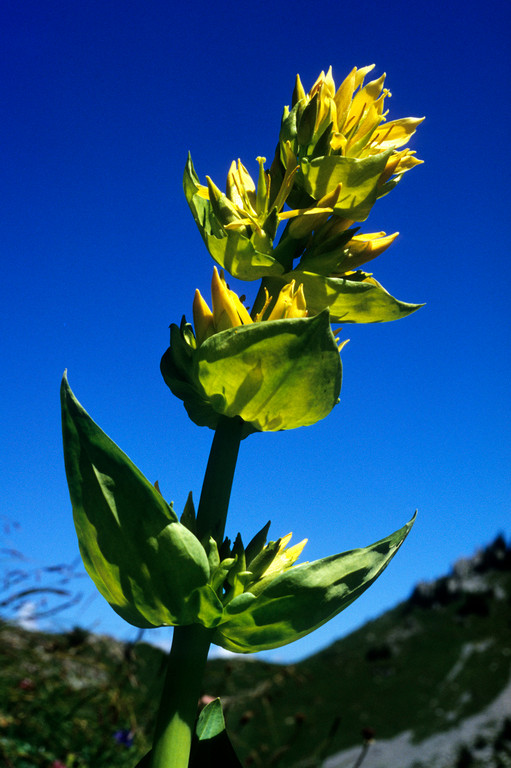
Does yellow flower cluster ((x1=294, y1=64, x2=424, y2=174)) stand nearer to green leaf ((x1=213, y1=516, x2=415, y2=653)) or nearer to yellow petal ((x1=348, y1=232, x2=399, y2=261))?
yellow petal ((x1=348, y1=232, x2=399, y2=261))

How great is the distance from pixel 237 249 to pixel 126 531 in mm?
835

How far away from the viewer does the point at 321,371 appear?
144cm

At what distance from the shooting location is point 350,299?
5.55ft

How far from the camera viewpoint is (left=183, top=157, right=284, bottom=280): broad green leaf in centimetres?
162

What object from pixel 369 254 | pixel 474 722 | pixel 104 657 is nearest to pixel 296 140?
pixel 369 254

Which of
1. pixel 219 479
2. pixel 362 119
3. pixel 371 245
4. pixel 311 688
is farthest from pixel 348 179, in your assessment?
pixel 311 688

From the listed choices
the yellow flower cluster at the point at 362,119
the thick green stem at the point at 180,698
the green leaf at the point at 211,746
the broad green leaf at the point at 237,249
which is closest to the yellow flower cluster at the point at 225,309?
the broad green leaf at the point at 237,249

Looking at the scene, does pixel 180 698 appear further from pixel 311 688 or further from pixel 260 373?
pixel 311 688

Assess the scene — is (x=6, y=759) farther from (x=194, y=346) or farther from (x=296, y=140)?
(x=296, y=140)

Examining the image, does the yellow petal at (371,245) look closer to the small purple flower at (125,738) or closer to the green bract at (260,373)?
the green bract at (260,373)

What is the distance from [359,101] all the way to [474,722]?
6078 millimetres

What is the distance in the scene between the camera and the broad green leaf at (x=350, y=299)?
1.65 meters

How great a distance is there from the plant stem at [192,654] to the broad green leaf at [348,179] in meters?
0.73

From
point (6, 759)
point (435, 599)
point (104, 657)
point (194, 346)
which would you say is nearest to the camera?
point (194, 346)
